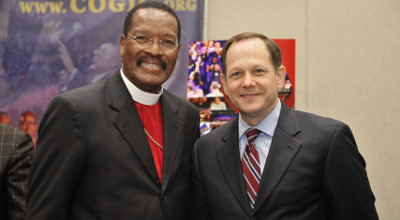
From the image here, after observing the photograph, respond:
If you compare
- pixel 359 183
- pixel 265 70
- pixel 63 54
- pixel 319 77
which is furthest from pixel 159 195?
pixel 63 54

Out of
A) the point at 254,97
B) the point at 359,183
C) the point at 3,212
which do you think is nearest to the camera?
the point at 359,183

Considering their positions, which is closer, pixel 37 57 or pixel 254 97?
pixel 254 97

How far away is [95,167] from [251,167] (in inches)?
27.5

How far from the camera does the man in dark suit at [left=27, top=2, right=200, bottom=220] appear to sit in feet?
5.18

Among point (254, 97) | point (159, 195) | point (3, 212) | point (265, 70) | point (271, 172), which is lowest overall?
point (3, 212)

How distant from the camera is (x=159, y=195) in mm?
1677

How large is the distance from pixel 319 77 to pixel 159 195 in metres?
2.72

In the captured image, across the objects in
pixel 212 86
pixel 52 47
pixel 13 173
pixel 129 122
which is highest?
pixel 52 47

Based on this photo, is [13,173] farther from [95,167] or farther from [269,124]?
[269,124]

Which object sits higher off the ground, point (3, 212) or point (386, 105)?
point (386, 105)

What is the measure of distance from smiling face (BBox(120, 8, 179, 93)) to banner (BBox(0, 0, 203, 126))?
7.53ft

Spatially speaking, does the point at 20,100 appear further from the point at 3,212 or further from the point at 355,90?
the point at 355,90

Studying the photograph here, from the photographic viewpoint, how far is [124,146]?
1672 mm

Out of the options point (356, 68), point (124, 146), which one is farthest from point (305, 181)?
point (356, 68)
